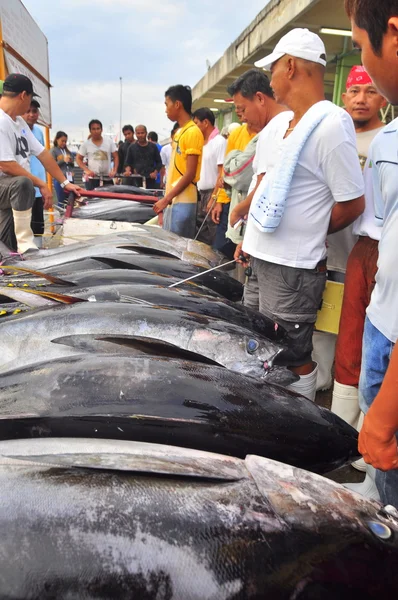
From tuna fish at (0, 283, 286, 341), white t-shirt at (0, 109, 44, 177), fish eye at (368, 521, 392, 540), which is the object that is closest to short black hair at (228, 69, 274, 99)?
tuna fish at (0, 283, 286, 341)

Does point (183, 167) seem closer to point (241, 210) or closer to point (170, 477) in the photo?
point (241, 210)

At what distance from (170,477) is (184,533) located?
17 centimetres

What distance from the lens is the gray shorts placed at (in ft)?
9.38

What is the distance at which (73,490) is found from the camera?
1.25 m

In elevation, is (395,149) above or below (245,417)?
above

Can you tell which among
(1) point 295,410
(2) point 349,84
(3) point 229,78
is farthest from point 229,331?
(3) point 229,78

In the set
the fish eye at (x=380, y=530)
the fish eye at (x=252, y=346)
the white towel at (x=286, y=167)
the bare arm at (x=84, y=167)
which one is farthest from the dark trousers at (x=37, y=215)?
the fish eye at (x=380, y=530)

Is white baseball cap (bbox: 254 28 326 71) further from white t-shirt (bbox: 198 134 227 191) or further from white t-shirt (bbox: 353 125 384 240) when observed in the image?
white t-shirt (bbox: 198 134 227 191)

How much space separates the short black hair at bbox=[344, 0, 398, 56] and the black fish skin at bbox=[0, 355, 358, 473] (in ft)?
3.81

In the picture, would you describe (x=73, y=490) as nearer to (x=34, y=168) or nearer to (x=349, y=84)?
(x=349, y=84)

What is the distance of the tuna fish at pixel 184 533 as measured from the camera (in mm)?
1077

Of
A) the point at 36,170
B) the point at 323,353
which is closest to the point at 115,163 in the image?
the point at 36,170

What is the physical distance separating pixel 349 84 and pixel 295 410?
2.67 metres

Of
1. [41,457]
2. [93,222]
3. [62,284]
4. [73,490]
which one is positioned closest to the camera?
[73,490]
